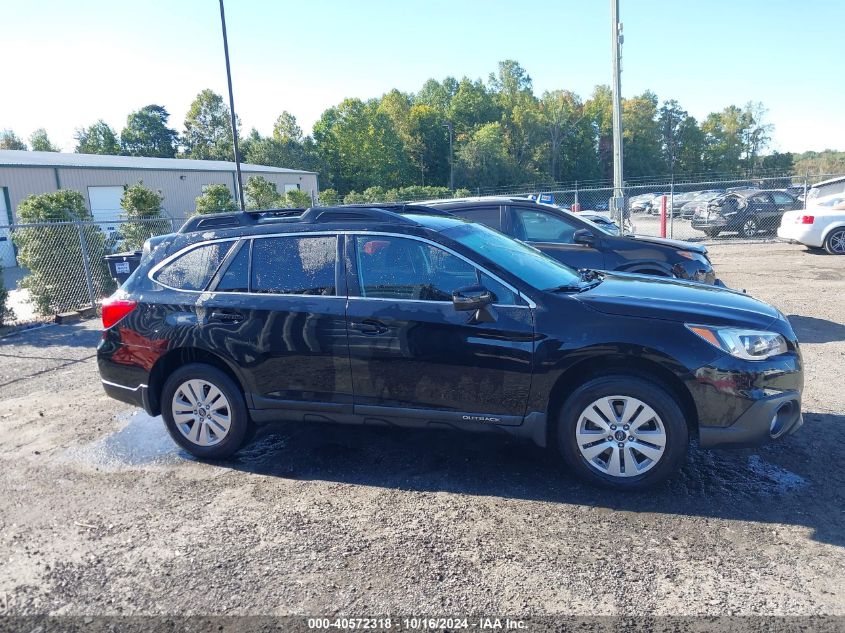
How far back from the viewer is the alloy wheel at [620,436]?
3754mm

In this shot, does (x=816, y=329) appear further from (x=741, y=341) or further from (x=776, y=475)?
(x=741, y=341)

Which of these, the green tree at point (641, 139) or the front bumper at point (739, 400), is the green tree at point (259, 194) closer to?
the front bumper at point (739, 400)

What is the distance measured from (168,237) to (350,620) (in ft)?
11.3

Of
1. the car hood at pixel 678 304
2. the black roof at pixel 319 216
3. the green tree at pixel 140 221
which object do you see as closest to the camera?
the car hood at pixel 678 304

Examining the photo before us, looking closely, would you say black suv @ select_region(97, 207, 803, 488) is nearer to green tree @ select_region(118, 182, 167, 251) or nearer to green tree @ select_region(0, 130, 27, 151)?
green tree @ select_region(118, 182, 167, 251)

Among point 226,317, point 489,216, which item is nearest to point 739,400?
point 226,317

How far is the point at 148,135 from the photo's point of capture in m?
86.7

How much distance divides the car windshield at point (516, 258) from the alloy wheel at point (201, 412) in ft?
6.93

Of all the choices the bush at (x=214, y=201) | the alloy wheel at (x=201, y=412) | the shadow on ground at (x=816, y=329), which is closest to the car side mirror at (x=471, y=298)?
the alloy wheel at (x=201, y=412)

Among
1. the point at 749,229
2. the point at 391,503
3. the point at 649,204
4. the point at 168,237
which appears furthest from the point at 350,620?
the point at 649,204

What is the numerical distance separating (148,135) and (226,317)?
308 ft

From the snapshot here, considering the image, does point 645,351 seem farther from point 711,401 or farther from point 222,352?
point 222,352

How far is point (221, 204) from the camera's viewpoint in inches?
706

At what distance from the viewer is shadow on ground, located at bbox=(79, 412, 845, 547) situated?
3664 millimetres
